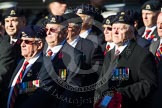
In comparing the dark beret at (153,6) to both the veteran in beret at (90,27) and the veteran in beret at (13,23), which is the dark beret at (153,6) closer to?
the veteran in beret at (90,27)

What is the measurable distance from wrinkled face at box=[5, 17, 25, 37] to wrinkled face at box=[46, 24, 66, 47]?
1.27 meters

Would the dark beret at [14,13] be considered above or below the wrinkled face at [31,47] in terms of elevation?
above

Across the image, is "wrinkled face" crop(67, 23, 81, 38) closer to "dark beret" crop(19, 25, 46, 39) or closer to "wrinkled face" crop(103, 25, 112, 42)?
"wrinkled face" crop(103, 25, 112, 42)

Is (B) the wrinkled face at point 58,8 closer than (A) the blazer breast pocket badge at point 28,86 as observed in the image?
No

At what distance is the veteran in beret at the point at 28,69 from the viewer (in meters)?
6.96

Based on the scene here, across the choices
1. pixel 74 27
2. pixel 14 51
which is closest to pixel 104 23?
pixel 74 27

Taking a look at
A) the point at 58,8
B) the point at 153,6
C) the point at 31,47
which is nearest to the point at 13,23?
the point at 58,8

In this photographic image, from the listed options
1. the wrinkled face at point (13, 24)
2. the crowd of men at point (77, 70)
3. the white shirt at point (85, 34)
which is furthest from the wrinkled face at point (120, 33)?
the wrinkled face at point (13, 24)

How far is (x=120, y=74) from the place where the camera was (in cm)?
682

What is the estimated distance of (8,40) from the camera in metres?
8.20

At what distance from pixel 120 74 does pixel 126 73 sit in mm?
75

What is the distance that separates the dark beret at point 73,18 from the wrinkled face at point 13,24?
→ 1.01 m

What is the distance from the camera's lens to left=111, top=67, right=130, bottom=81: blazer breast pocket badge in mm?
6787

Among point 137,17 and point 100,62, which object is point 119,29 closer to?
point 100,62
